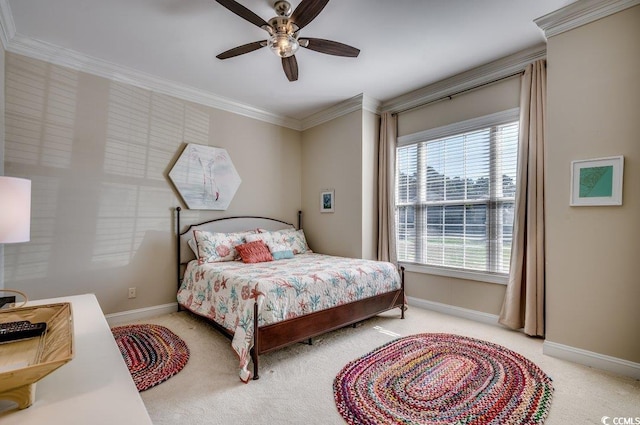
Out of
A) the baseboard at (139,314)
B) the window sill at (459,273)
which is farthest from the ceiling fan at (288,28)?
the baseboard at (139,314)

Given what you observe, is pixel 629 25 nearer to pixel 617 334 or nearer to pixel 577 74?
pixel 577 74

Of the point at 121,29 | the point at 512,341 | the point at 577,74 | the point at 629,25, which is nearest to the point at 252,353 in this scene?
the point at 512,341

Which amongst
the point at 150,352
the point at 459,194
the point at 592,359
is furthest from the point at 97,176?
the point at 592,359

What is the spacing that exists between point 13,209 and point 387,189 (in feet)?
11.9

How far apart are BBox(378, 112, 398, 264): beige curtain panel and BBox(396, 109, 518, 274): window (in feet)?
0.39

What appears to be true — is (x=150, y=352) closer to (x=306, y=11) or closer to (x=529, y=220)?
(x=306, y=11)

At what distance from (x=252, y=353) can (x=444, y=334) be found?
6.15 feet

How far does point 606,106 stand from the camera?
2295 mm

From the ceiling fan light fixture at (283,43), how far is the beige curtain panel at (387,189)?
7.04 ft

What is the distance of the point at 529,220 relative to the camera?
9.58ft

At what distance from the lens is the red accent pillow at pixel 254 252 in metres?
3.53

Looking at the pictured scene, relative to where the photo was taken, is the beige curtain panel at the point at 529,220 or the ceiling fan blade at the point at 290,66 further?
the beige curtain panel at the point at 529,220

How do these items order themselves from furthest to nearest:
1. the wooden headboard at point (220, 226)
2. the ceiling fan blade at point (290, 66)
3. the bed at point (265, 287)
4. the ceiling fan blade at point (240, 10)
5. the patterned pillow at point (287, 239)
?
the patterned pillow at point (287, 239) < the wooden headboard at point (220, 226) < the ceiling fan blade at point (290, 66) < the bed at point (265, 287) < the ceiling fan blade at point (240, 10)

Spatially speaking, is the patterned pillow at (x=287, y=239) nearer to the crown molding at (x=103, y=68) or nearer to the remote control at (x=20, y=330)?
the crown molding at (x=103, y=68)
